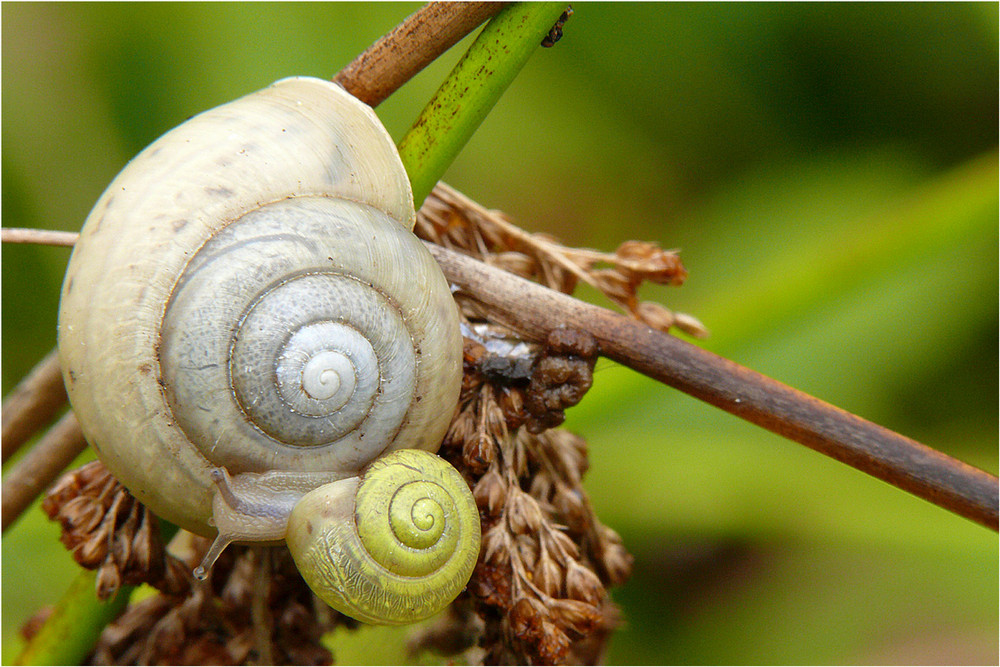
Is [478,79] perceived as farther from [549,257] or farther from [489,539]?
[489,539]

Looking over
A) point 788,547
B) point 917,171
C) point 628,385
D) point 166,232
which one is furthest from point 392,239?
point 917,171

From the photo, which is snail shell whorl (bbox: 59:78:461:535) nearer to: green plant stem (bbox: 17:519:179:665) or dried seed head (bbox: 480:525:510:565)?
dried seed head (bbox: 480:525:510:565)

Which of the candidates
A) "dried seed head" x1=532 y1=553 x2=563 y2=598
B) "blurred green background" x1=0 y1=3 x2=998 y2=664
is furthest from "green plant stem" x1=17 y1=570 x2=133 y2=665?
"dried seed head" x1=532 y1=553 x2=563 y2=598

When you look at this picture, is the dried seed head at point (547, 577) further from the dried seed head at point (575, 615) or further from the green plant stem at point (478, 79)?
the green plant stem at point (478, 79)

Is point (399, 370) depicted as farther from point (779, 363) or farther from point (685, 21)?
point (685, 21)

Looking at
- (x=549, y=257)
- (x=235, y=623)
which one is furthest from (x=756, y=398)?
(x=235, y=623)
